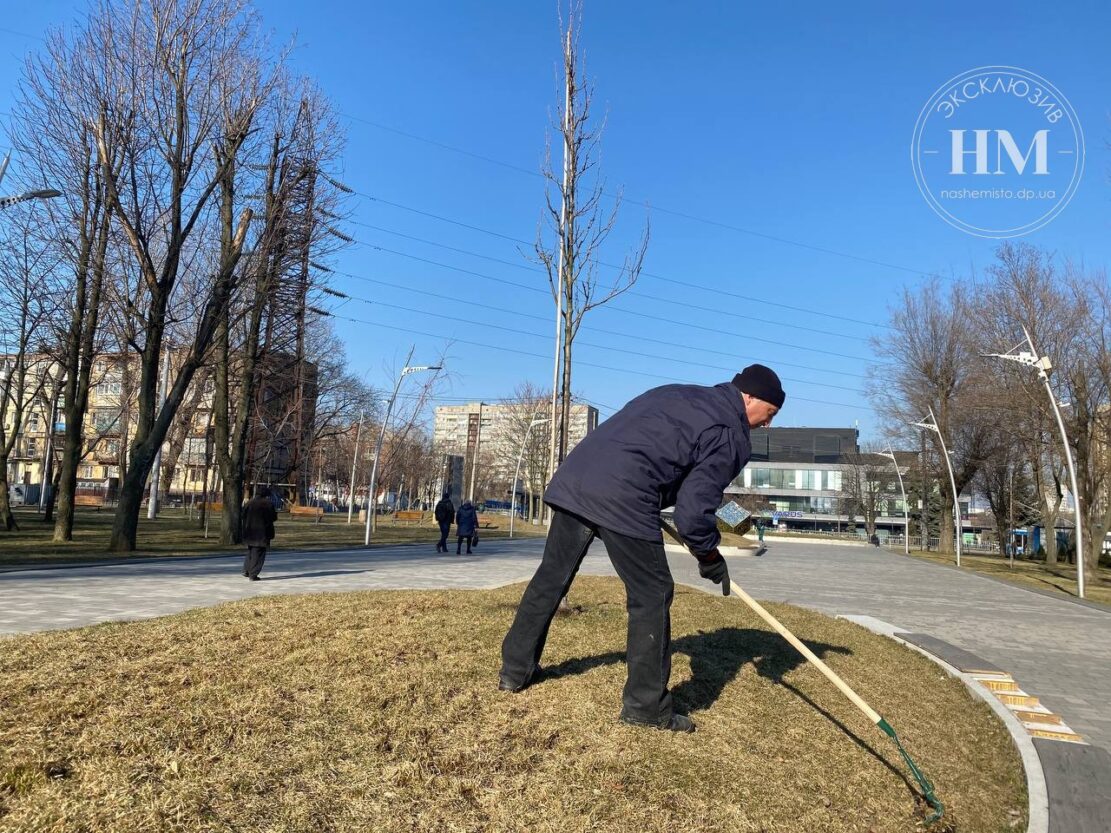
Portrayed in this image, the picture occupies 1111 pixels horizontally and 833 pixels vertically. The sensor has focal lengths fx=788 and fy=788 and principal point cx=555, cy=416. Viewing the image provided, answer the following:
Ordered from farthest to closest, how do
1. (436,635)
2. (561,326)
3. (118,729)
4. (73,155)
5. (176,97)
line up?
(73,155) < (176,97) < (561,326) < (436,635) < (118,729)

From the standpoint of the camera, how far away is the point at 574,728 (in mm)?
3748

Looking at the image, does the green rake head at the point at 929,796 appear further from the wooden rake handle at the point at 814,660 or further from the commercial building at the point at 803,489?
the commercial building at the point at 803,489

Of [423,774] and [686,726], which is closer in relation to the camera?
[423,774]

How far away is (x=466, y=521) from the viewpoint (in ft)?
74.0

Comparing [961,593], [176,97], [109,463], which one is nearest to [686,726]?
[961,593]

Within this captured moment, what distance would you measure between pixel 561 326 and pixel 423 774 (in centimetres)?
668

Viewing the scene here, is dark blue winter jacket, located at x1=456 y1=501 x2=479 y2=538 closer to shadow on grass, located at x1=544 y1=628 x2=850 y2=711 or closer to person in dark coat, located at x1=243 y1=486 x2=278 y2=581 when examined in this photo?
person in dark coat, located at x1=243 y1=486 x2=278 y2=581

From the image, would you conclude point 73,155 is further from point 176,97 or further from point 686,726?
point 686,726

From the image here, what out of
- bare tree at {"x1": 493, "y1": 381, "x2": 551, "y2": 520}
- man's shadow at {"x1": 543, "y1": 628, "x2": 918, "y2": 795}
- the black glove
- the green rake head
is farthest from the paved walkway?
bare tree at {"x1": 493, "y1": 381, "x2": 551, "y2": 520}

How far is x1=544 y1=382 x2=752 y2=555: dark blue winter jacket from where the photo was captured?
3887 mm

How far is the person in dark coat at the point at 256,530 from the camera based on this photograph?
1177cm

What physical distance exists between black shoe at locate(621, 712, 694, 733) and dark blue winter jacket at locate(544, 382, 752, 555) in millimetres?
851

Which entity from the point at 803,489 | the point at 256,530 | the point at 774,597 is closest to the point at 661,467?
the point at 256,530

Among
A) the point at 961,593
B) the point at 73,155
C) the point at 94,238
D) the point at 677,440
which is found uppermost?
the point at 73,155
